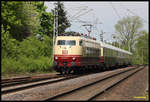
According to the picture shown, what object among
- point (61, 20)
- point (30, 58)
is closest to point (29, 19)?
point (30, 58)

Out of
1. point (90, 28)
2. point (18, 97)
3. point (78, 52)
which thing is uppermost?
point (90, 28)

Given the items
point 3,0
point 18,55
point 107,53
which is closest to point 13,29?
point 3,0

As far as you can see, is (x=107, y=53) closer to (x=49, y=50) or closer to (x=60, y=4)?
(x=49, y=50)

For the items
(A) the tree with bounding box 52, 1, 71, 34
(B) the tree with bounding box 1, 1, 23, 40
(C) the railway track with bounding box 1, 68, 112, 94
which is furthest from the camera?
(A) the tree with bounding box 52, 1, 71, 34

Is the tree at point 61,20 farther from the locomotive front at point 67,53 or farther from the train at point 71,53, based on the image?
the locomotive front at point 67,53

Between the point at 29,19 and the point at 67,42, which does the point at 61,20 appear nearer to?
the point at 29,19

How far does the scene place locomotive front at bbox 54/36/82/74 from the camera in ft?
70.7

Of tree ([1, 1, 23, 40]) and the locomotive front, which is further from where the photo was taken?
tree ([1, 1, 23, 40])

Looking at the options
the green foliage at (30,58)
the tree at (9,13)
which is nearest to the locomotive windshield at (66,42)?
the green foliage at (30,58)

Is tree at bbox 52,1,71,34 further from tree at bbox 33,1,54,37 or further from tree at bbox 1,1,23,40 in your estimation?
tree at bbox 1,1,23,40

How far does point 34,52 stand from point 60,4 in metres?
26.8

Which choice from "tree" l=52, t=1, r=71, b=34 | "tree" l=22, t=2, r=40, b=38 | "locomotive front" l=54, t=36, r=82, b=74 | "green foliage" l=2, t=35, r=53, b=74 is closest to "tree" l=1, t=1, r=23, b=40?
"green foliage" l=2, t=35, r=53, b=74

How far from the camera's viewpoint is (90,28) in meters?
29.9

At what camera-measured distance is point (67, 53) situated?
21.7 m
